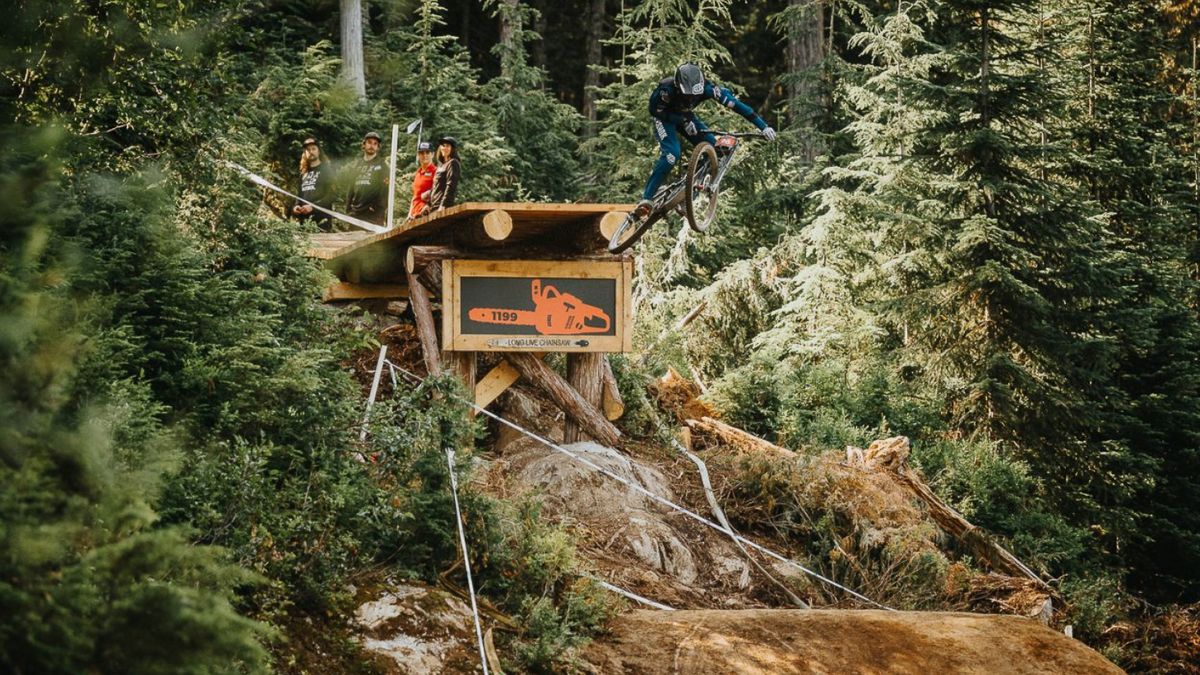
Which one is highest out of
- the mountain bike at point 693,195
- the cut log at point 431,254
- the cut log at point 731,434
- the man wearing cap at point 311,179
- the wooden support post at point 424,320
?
the man wearing cap at point 311,179

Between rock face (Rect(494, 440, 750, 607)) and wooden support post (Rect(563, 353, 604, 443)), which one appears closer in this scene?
rock face (Rect(494, 440, 750, 607))

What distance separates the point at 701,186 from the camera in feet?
35.2

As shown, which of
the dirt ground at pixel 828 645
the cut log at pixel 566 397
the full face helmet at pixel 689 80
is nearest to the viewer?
the dirt ground at pixel 828 645

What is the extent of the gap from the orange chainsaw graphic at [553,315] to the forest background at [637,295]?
1348 millimetres

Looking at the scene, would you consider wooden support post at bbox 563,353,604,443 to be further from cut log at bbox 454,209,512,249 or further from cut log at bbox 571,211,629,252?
cut log at bbox 454,209,512,249

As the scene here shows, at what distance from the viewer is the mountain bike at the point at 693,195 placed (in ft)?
32.6

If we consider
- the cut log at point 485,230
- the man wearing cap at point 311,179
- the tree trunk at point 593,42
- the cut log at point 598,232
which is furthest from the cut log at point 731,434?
the tree trunk at point 593,42

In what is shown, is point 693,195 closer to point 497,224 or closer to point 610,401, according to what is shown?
point 497,224

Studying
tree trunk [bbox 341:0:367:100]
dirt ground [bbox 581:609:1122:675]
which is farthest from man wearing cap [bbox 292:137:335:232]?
dirt ground [bbox 581:609:1122:675]

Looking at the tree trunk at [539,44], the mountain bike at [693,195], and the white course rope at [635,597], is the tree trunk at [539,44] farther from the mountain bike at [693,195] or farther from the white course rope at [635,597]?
the white course rope at [635,597]

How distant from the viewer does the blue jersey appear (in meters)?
9.94

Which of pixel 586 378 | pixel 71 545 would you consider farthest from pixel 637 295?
pixel 71 545

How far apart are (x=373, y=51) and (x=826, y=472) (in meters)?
15.4

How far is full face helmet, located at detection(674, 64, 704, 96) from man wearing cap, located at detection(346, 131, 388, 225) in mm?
5892
